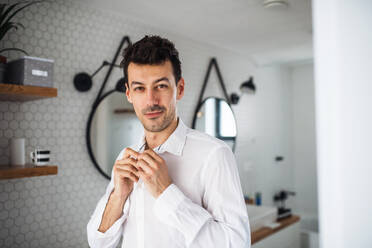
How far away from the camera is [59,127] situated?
191cm

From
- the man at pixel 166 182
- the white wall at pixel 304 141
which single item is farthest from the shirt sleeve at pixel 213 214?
the white wall at pixel 304 141

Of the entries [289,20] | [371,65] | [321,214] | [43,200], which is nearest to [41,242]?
[43,200]

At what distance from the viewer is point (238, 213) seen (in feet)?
3.10

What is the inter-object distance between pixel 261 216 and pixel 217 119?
106cm

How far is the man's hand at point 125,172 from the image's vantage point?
3.26ft

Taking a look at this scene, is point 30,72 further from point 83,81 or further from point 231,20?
point 231,20

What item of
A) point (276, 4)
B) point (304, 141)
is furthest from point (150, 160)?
point (304, 141)

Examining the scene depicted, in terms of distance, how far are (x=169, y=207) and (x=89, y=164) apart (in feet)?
4.32

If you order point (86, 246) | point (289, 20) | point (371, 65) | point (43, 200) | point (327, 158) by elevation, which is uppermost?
point (289, 20)

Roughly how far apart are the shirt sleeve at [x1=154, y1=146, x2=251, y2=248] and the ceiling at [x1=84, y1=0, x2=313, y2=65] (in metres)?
1.50

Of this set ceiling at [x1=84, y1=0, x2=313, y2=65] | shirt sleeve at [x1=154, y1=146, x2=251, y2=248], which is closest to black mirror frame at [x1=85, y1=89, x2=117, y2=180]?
ceiling at [x1=84, y1=0, x2=313, y2=65]

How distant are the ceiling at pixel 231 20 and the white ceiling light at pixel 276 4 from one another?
1.6 inches

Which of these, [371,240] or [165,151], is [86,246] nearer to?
[165,151]

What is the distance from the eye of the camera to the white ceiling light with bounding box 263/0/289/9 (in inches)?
80.8
